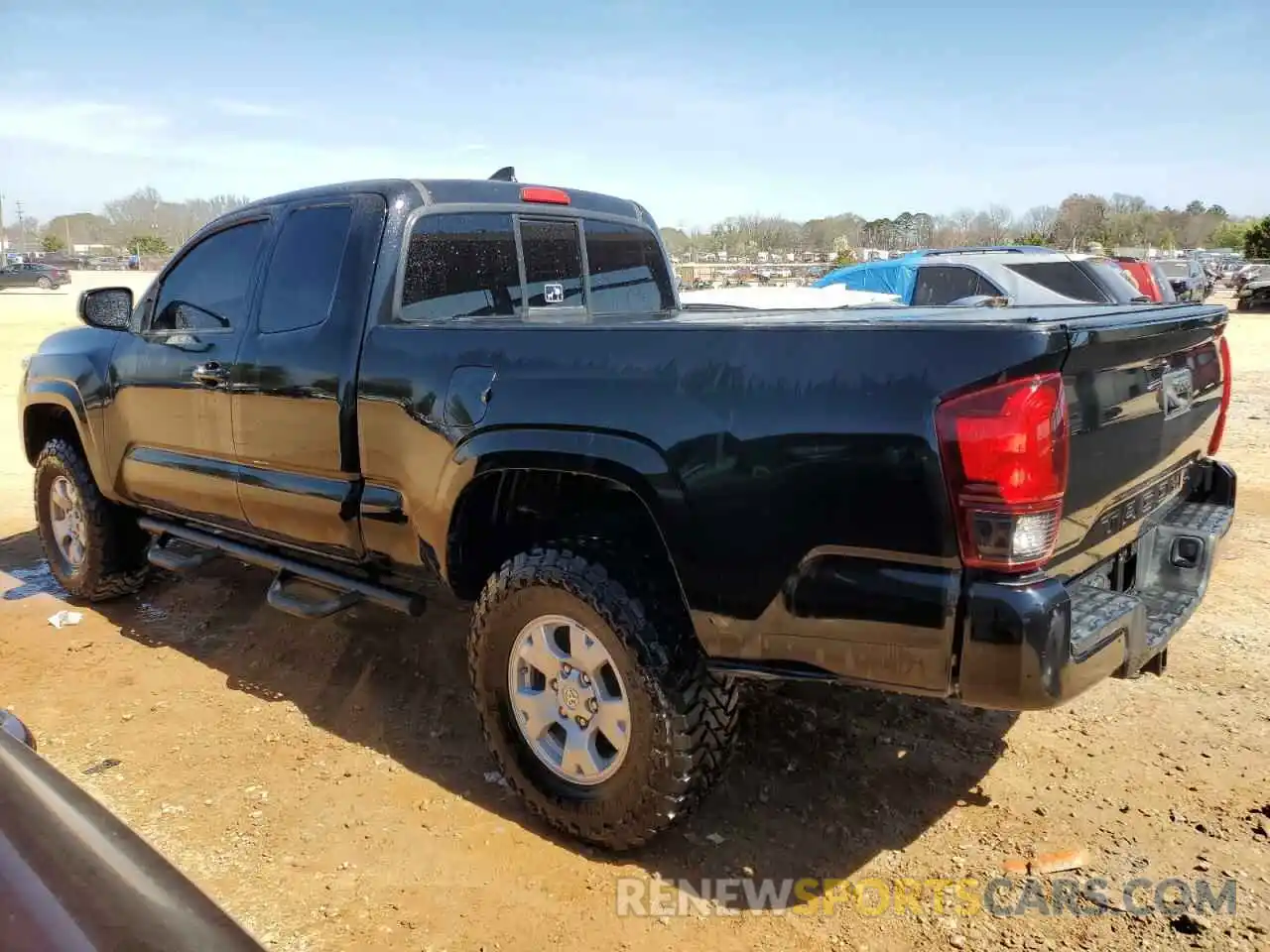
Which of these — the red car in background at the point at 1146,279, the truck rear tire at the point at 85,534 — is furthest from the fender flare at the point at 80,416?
the red car in background at the point at 1146,279

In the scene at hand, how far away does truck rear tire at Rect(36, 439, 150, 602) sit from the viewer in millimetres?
5172

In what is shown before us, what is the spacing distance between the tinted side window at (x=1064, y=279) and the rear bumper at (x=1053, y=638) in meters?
9.40

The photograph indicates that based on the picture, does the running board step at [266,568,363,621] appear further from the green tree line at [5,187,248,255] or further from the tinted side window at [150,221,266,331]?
the green tree line at [5,187,248,255]

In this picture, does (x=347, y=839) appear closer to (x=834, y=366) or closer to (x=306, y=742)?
(x=306, y=742)

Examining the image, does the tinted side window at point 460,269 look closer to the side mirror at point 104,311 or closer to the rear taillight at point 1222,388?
the side mirror at point 104,311

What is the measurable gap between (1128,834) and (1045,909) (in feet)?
1.68

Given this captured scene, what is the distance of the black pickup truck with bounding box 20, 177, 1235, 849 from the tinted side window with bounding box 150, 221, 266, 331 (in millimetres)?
22

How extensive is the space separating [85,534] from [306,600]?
2123 millimetres

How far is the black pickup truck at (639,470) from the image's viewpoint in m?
2.24

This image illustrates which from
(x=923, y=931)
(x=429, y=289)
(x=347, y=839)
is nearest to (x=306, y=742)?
(x=347, y=839)

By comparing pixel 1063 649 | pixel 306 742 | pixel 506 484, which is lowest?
pixel 306 742

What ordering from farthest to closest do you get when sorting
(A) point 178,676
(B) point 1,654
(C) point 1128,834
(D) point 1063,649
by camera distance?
1. (B) point 1,654
2. (A) point 178,676
3. (C) point 1128,834
4. (D) point 1063,649

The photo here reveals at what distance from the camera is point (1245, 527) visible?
6125 mm

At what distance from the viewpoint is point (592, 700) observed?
9.64 ft
